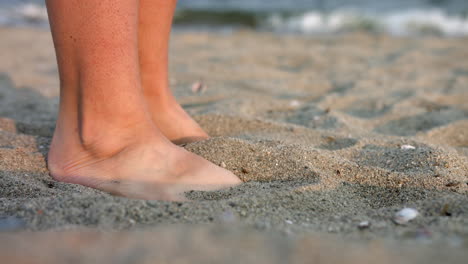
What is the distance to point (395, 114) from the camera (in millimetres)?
2453

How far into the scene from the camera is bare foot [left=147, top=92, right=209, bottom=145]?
1725 millimetres

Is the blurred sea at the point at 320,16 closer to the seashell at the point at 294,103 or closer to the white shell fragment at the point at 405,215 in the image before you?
the seashell at the point at 294,103

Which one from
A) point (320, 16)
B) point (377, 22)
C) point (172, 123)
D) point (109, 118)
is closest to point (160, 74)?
point (172, 123)

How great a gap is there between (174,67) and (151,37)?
1.92 meters

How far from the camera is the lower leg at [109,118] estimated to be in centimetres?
128

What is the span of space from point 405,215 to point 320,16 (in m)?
6.42

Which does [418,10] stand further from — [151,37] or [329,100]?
[151,37]

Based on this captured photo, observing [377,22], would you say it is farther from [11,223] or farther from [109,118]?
[11,223]

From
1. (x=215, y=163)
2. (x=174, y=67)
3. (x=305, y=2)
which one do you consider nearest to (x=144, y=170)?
(x=215, y=163)

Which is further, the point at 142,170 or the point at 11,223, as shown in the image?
the point at 142,170

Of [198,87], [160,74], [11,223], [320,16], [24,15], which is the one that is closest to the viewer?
[11,223]

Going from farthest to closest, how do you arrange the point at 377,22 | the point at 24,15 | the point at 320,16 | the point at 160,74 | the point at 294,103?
the point at 24,15 → the point at 320,16 → the point at 377,22 → the point at 294,103 → the point at 160,74

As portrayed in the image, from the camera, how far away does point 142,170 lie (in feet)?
4.38

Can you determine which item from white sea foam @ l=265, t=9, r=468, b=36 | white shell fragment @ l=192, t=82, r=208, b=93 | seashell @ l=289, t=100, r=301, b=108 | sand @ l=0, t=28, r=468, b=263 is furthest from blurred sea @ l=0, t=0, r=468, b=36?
seashell @ l=289, t=100, r=301, b=108
